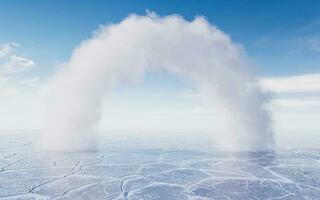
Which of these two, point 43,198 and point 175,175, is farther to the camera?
point 175,175

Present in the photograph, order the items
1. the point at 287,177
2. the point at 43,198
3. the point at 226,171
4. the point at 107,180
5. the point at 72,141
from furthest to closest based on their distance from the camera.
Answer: the point at 72,141 < the point at 226,171 < the point at 287,177 < the point at 107,180 < the point at 43,198

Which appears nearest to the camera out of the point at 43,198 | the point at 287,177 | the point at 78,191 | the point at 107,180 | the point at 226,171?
the point at 43,198

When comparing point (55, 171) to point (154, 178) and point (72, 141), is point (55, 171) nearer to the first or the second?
point (154, 178)

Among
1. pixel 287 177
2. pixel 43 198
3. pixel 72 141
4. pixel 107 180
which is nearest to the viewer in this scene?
pixel 43 198

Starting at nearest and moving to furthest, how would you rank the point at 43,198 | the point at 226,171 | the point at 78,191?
the point at 43,198, the point at 78,191, the point at 226,171

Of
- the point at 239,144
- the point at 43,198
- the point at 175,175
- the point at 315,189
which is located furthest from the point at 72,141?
the point at 315,189

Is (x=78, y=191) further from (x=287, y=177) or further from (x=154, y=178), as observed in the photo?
(x=287, y=177)

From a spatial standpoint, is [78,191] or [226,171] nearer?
[78,191]

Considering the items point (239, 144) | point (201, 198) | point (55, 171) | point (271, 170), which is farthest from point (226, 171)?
point (239, 144)
